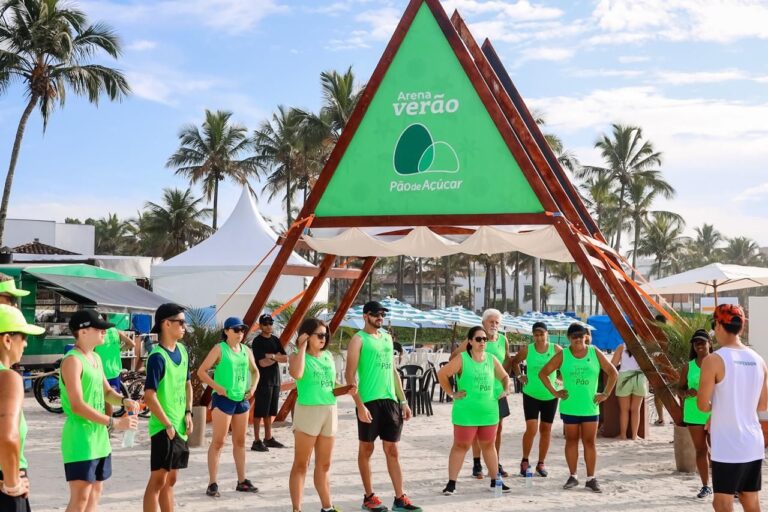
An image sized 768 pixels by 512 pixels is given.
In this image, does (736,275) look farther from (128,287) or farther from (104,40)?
(104,40)

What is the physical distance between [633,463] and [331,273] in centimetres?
603

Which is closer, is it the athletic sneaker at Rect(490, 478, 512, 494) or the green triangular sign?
the athletic sneaker at Rect(490, 478, 512, 494)

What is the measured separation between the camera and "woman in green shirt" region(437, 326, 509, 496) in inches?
298

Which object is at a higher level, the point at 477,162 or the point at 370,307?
the point at 477,162

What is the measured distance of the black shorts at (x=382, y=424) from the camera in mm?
6949

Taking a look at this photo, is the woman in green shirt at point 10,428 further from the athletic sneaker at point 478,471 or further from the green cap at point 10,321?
the athletic sneaker at point 478,471

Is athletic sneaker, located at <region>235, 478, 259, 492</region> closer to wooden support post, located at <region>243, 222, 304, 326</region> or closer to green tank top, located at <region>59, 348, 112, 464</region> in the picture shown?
green tank top, located at <region>59, 348, 112, 464</region>

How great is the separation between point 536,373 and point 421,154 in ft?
11.5

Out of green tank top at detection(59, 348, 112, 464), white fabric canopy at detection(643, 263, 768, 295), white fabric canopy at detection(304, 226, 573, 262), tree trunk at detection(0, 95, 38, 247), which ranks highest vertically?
tree trunk at detection(0, 95, 38, 247)

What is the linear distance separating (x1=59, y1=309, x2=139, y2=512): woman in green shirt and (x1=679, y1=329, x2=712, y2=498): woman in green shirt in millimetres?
5511

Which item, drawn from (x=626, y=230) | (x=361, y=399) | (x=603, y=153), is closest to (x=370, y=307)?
(x=361, y=399)

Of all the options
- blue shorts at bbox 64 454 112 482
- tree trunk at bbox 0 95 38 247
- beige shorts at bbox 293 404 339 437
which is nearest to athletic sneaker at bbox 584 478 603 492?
beige shorts at bbox 293 404 339 437

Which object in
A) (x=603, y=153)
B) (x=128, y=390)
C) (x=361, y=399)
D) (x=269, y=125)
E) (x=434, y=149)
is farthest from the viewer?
(x=603, y=153)

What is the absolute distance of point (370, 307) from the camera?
7012 millimetres
